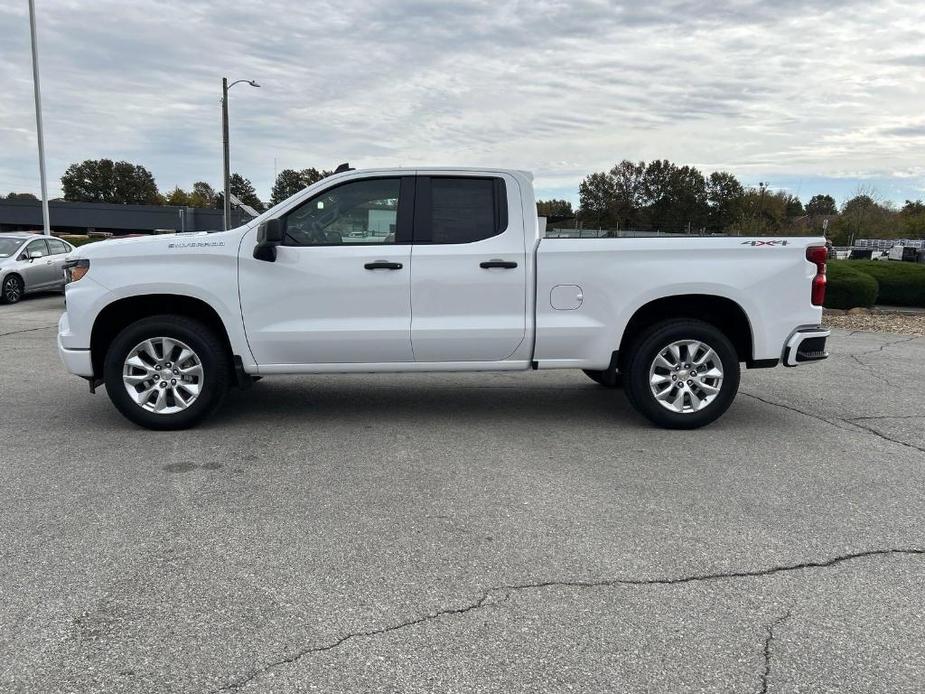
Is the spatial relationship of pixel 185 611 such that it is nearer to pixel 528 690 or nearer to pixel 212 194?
pixel 528 690

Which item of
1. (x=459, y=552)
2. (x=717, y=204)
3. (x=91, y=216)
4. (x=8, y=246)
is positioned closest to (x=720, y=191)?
(x=717, y=204)

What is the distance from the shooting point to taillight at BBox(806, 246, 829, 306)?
5867mm

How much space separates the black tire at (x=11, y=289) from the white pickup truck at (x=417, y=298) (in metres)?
11.9

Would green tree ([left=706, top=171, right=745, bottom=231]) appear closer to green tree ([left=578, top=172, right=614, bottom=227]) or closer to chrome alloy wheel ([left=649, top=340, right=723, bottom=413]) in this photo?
green tree ([left=578, top=172, right=614, bottom=227])

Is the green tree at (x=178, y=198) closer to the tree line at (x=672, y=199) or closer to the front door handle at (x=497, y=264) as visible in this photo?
the tree line at (x=672, y=199)

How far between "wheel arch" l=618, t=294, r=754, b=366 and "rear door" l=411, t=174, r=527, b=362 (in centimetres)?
97

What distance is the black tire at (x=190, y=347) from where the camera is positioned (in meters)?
5.71

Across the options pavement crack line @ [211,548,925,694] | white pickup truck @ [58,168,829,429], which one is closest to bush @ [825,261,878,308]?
white pickup truck @ [58,168,829,429]

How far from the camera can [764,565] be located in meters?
3.60

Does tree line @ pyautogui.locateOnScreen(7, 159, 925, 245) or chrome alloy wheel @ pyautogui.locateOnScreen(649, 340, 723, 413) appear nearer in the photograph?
chrome alloy wheel @ pyautogui.locateOnScreen(649, 340, 723, 413)

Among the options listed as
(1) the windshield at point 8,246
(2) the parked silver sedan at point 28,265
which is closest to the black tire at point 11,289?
(2) the parked silver sedan at point 28,265

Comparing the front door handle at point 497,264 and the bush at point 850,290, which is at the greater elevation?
the front door handle at point 497,264

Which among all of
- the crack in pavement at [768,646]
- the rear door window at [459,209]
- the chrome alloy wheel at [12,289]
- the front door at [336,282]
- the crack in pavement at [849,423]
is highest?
the rear door window at [459,209]

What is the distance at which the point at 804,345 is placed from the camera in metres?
5.99
